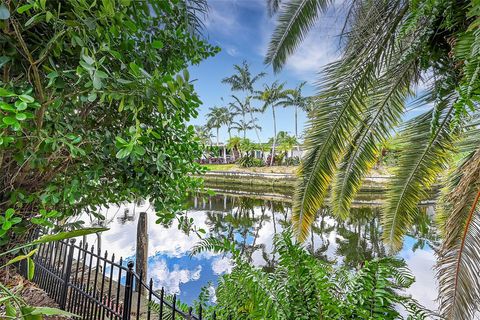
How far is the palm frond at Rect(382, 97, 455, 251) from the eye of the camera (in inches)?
112

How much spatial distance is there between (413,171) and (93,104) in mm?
3105

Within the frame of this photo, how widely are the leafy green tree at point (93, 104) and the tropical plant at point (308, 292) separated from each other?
0.72 metres

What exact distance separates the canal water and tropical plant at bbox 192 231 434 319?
154cm

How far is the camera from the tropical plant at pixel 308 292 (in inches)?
59.5

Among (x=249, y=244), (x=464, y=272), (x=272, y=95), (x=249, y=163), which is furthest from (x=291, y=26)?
(x=249, y=163)

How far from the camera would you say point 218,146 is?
7.59ft

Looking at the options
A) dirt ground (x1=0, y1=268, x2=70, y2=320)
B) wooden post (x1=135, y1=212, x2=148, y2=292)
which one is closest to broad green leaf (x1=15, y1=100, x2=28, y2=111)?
dirt ground (x1=0, y1=268, x2=70, y2=320)

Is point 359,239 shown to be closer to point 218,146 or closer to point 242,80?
point 218,146

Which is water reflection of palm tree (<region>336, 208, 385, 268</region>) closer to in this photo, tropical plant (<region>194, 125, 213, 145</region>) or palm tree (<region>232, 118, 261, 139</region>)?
tropical plant (<region>194, 125, 213, 145</region>)

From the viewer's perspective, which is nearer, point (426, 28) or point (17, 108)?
point (17, 108)

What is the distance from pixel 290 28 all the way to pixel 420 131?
2.09 m

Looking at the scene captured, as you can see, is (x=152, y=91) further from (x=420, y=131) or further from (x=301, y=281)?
(x=420, y=131)

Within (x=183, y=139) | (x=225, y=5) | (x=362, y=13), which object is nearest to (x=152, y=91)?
(x=183, y=139)

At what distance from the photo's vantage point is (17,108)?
2.63 ft
